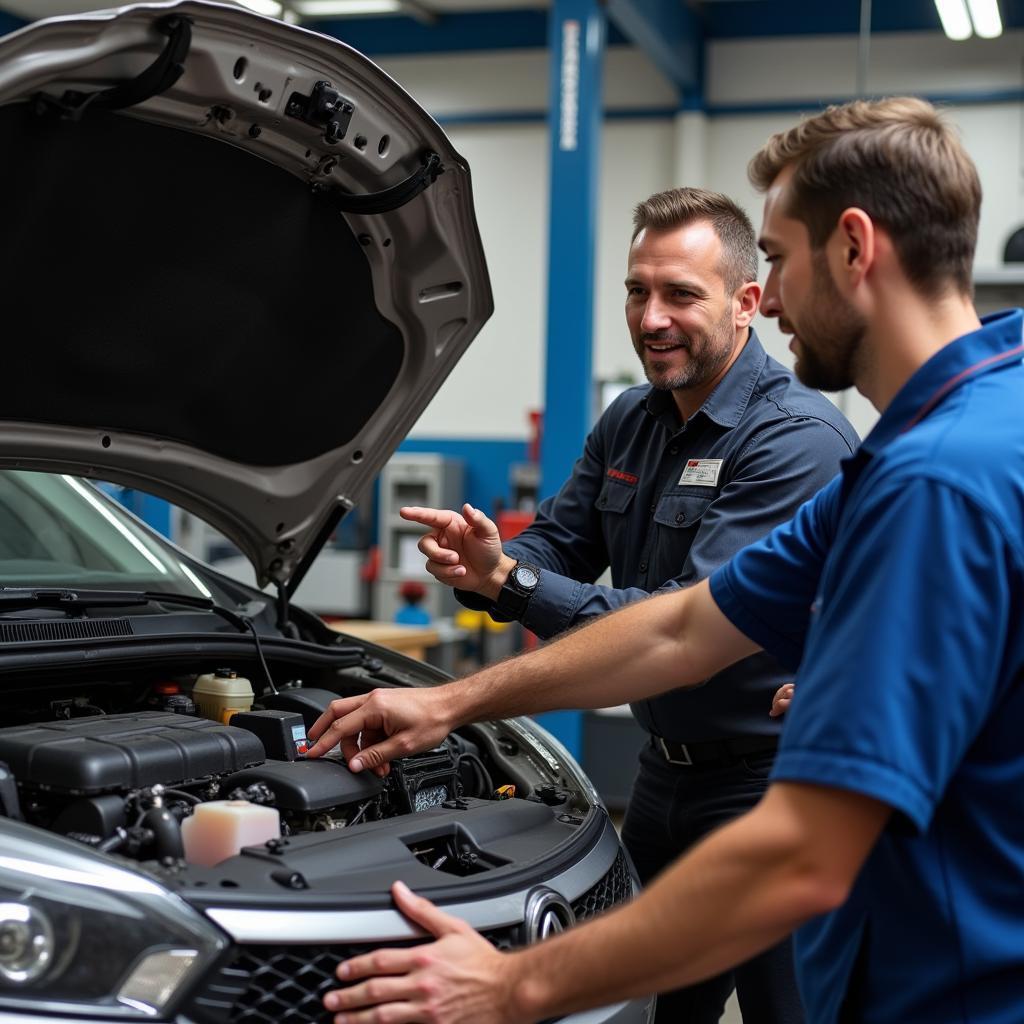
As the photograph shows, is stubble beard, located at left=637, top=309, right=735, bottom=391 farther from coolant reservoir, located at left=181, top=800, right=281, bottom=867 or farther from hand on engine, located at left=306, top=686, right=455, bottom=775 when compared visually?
coolant reservoir, located at left=181, top=800, right=281, bottom=867

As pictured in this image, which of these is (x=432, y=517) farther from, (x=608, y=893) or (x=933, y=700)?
(x=933, y=700)

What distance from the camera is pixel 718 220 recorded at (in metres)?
2.49

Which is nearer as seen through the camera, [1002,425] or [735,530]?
[1002,425]

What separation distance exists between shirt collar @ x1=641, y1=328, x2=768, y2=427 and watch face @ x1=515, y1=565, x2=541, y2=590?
44cm

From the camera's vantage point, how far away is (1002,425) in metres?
1.23

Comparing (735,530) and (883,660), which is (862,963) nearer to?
(883,660)

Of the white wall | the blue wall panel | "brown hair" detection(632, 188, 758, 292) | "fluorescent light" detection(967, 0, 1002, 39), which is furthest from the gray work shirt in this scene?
the blue wall panel

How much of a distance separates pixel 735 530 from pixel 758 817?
1.07 meters

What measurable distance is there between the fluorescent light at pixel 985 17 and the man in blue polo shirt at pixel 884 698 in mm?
7233

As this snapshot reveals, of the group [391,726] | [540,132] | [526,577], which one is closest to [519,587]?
[526,577]

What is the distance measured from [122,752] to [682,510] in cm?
111

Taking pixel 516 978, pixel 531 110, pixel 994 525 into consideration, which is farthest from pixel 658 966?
pixel 531 110

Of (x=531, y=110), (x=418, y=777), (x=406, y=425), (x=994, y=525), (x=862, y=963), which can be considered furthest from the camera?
(x=531, y=110)

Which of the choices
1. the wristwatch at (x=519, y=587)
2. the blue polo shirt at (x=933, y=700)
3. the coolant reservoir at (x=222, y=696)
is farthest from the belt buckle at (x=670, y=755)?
the blue polo shirt at (x=933, y=700)
